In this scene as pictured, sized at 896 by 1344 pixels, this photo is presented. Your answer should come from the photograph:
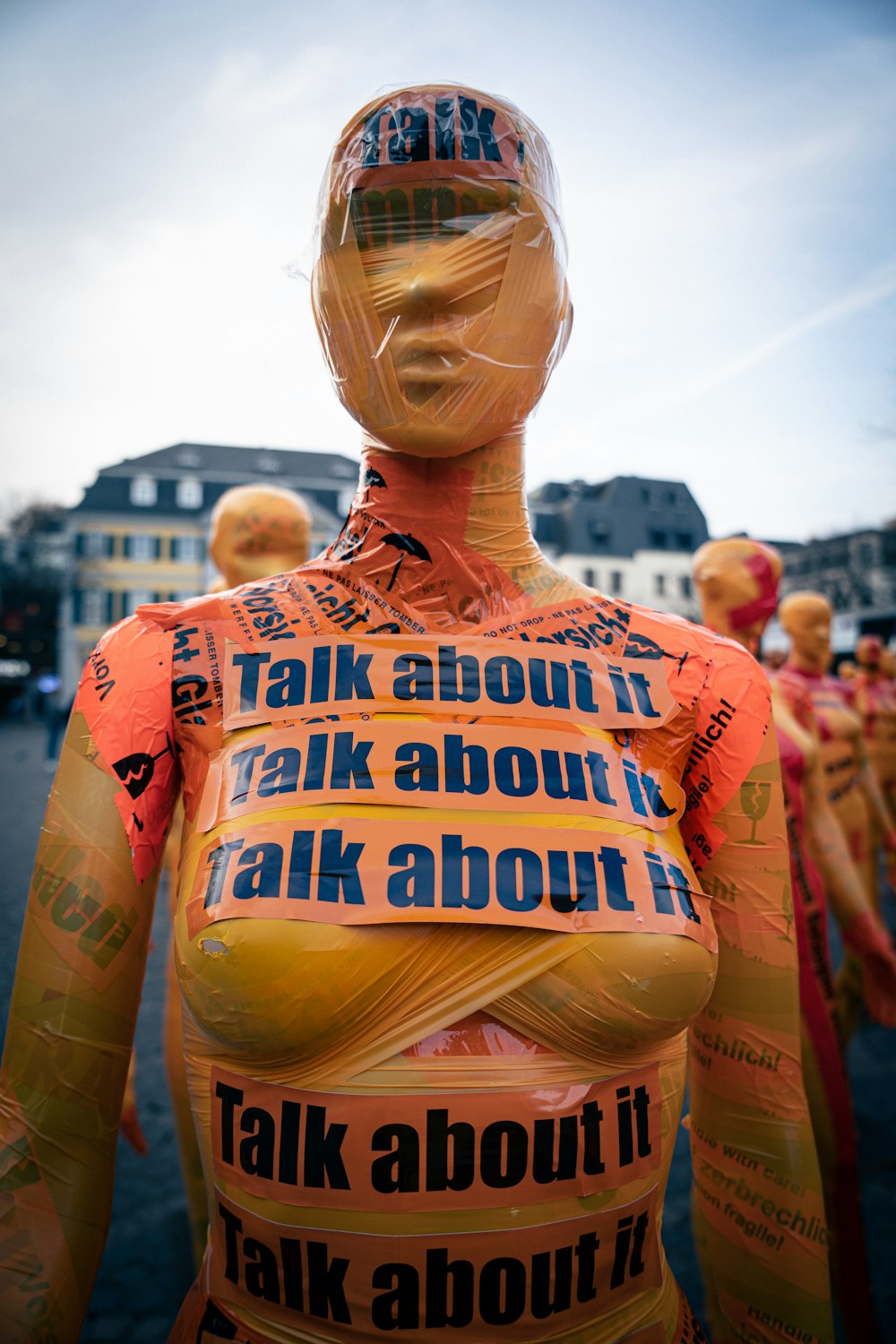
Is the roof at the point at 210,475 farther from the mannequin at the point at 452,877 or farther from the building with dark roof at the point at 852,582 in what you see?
the mannequin at the point at 452,877

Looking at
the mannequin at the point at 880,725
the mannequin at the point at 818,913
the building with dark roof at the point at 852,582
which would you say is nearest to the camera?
the mannequin at the point at 818,913

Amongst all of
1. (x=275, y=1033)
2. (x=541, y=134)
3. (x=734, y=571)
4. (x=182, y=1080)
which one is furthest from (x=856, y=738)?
(x=275, y=1033)

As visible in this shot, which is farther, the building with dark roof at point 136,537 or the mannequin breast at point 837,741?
the building with dark roof at point 136,537

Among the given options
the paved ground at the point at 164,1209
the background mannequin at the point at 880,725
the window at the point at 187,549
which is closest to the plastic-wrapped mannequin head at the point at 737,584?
the paved ground at the point at 164,1209

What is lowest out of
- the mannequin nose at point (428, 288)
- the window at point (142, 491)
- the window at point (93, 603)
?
the mannequin nose at point (428, 288)

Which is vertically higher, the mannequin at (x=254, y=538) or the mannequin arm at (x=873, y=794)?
the mannequin at (x=254, y=538)

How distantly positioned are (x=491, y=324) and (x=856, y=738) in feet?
15.9

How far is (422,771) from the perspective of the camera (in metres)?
1.11

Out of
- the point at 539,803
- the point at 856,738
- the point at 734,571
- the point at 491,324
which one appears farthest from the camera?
the point at 856,738

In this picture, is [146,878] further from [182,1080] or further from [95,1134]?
[182,1080]

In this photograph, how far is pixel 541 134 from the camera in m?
1.37

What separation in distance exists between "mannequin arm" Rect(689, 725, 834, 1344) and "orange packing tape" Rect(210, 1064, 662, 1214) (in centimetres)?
38

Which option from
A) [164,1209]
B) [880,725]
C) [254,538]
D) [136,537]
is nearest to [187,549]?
[136,537]

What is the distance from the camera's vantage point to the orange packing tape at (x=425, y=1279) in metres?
1.02
